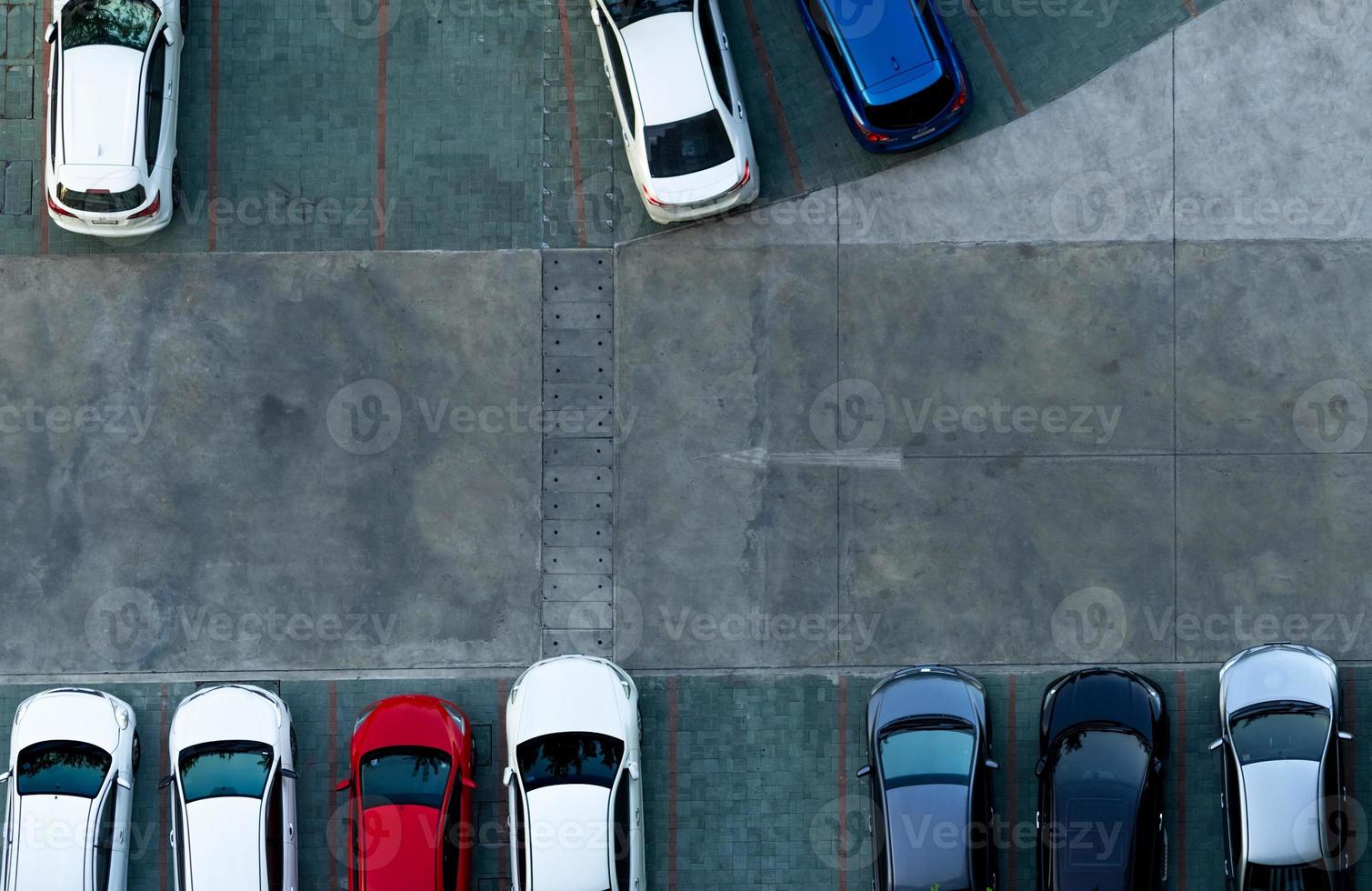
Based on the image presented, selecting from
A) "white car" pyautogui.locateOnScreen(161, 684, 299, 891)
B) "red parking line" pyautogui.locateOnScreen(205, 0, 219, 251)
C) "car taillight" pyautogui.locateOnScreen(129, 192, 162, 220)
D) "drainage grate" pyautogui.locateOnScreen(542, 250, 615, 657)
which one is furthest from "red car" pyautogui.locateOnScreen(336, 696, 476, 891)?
"car taillight" pyautogui.locateOnScreen(129, 192, 162, 220)

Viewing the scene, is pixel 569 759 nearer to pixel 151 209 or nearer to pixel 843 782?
pixel 843 782

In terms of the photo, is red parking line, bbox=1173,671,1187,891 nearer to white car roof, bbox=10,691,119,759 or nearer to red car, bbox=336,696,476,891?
red car, bbox=336,696,476,891

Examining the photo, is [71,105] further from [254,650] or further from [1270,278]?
[1270,278]

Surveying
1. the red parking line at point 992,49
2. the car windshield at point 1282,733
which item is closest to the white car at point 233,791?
the car windshield at point 1282,733

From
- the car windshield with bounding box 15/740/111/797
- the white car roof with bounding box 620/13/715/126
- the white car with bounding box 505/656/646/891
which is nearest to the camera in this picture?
the white car with bounding box 505/656/646/891

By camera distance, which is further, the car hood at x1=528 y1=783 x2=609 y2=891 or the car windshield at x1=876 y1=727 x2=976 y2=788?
the car windshield at x1=876 y1=727 x2=976 y2=788

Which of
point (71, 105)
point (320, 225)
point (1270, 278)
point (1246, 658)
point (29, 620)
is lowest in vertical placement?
point (1246, 658)

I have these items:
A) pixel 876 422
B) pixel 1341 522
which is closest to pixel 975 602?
pixel 876 422
